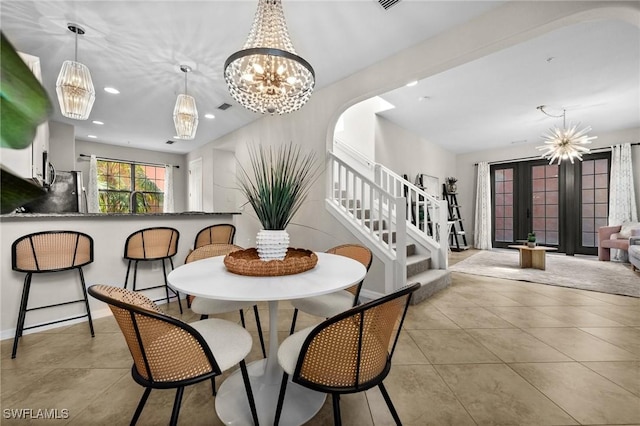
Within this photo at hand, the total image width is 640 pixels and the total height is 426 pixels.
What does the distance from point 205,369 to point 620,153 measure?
8243mm

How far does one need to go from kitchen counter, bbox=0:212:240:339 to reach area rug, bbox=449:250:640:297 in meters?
4.57

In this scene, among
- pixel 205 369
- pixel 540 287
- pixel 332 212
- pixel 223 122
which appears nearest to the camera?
pixel 205 369

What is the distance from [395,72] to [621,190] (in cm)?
607

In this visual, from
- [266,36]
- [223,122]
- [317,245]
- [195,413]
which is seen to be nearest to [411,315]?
[317,245]

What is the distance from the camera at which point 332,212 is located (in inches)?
133

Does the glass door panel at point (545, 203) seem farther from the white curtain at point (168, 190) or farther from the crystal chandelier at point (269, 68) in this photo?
the white curtain at point (168, 190)

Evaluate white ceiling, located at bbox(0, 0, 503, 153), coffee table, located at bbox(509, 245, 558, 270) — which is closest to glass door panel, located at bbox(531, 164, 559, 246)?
coffee table, located at bbox(509, 245, 558, 270)

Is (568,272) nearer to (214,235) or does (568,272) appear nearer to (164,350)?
(214,235)

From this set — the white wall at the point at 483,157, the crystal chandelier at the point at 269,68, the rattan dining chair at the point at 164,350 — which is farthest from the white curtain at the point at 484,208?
the rattan dining chair at the point at 164,350

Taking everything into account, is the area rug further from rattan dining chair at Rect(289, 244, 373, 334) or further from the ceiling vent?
the ceiling vent

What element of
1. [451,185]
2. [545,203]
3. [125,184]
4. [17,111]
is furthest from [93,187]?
[545,203]

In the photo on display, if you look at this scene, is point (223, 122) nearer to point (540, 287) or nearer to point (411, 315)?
point (411, 315)

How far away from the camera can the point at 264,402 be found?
1426 millimetres

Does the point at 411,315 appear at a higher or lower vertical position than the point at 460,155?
lower
